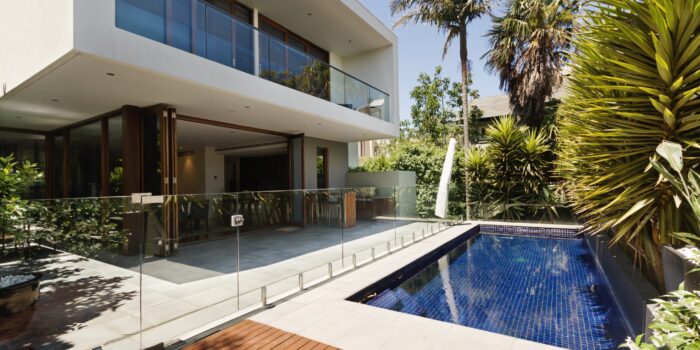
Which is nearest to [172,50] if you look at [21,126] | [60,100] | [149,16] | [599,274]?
[149,16]

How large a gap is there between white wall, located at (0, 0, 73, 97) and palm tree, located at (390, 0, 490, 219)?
41.3 ft

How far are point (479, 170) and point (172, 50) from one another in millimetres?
11234

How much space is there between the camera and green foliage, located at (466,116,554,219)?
12.3m

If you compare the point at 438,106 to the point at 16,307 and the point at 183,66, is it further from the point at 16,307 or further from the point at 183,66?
the point at 16,307

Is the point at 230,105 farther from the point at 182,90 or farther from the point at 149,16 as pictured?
the point at 149,16

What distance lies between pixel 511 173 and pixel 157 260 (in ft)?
39.5

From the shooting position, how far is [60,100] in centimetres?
734

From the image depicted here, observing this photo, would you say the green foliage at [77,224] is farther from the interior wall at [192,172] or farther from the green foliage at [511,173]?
the green foliage at [511,173]

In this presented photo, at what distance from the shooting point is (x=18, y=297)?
3.33 metres

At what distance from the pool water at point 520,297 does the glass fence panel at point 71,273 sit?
3521mm

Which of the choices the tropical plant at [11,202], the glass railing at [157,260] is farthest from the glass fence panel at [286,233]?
the tropical plant at [11,202]

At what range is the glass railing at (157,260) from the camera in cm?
353

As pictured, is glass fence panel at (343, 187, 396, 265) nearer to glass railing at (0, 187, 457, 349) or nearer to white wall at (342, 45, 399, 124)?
glass railing at (0, 187, 457, 349)

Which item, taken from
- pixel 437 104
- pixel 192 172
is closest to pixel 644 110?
pixel 192 172
